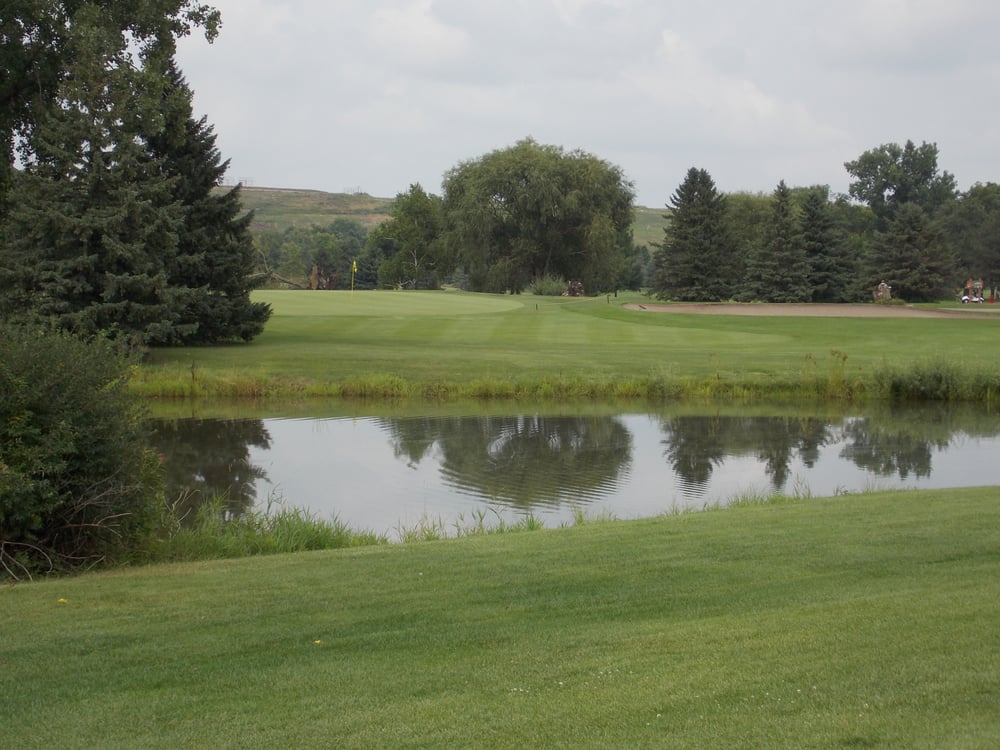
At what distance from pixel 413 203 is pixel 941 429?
82048 mm

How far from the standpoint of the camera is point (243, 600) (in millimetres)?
7574

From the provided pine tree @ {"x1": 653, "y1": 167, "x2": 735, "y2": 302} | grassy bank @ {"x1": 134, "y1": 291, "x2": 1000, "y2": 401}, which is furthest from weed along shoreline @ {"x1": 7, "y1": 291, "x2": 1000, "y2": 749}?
pine tree @ {"x1": 653, "y1": 167, "x2": 735, "y2": 302}

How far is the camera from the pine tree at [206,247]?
32.3 m

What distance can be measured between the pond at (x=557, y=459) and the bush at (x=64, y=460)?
14.0 feet

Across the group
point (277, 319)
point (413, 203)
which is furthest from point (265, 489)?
point (413, 203)

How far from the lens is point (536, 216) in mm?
79312

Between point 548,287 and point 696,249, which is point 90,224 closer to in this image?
point 696,249

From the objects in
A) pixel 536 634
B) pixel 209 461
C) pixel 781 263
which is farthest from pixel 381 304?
pixel 536 634

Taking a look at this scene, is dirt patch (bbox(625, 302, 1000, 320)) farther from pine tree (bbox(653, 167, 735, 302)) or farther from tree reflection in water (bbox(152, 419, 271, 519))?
tree reflection in water (bbox(152, 419, 271, 519))

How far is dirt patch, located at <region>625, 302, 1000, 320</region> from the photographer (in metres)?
50.6

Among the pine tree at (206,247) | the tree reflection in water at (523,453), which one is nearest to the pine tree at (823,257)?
the pine tree at (206,247)

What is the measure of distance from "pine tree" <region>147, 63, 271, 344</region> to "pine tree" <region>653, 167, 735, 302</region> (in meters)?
34.2

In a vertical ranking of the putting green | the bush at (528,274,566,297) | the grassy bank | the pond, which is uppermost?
the bush at (528,274,566,297)

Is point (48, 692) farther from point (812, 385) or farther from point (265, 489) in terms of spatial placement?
point (812, 385)
